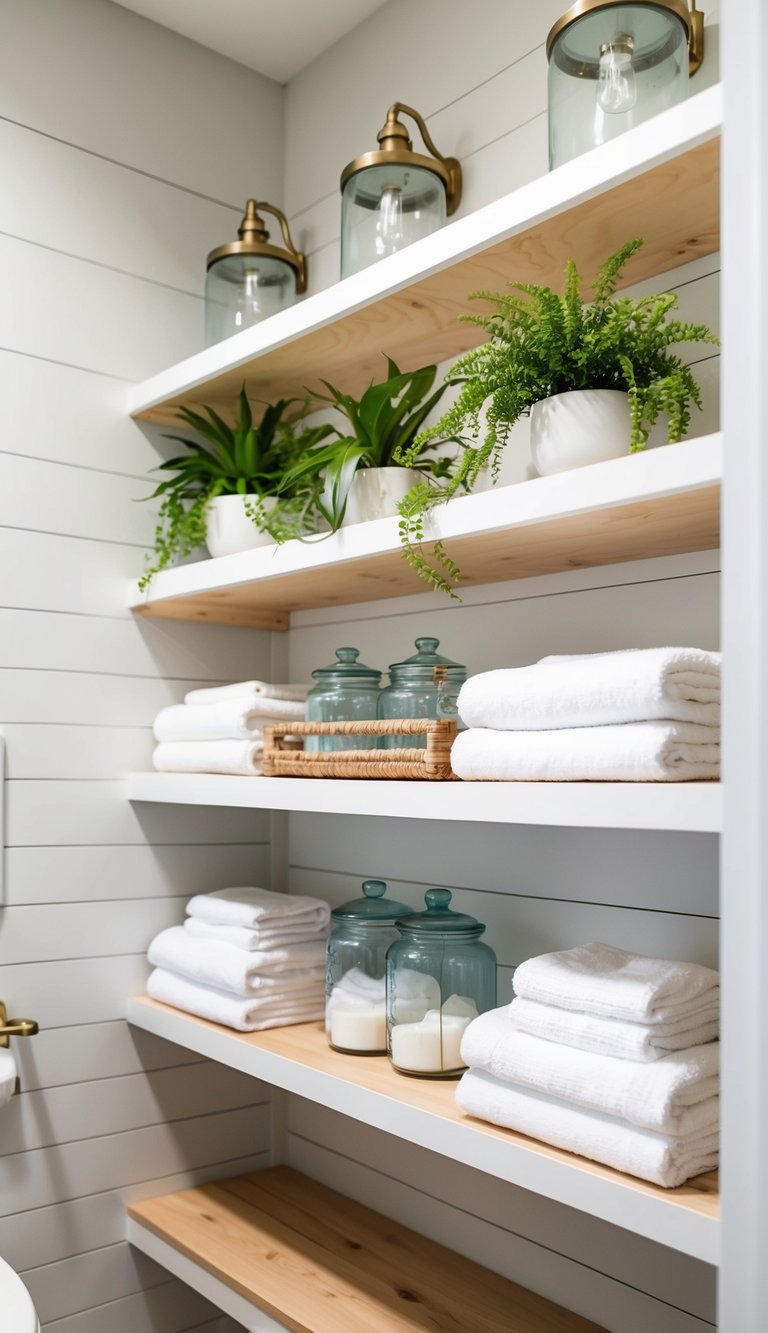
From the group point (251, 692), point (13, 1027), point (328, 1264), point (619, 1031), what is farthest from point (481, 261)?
point (328, 1264)

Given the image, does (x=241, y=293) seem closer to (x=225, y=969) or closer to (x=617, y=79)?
(x=617, y=79)

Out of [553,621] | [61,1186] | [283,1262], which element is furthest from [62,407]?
[283,1262]

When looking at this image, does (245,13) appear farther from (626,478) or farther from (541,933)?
(541,933)

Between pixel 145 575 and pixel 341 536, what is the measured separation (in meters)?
0.54

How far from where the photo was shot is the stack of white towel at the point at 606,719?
953mm

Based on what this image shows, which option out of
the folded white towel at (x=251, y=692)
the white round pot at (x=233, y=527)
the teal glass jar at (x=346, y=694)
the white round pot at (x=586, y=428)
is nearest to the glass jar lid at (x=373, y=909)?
the teal glass jar at (x=346, y=694)

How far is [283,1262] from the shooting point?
149 centimetres

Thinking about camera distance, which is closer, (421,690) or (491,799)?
(491,799)

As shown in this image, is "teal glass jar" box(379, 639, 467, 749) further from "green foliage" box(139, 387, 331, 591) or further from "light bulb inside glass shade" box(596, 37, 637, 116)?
"light bulb inside glass shade" box(596, 37, 637, 116)

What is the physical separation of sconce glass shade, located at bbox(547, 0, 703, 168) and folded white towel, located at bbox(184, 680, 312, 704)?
82 centimetres

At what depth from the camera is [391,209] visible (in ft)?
4.85

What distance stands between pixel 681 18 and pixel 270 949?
128 centimetres

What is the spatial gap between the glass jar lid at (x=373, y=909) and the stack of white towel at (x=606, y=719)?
0.43 metres

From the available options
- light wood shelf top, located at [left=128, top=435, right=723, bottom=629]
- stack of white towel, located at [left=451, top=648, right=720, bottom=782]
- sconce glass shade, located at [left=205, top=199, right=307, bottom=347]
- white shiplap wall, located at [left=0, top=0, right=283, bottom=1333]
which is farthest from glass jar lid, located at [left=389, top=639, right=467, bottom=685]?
sconce glass shade, located at [left=205, top=199, right=307, bottom=347]
